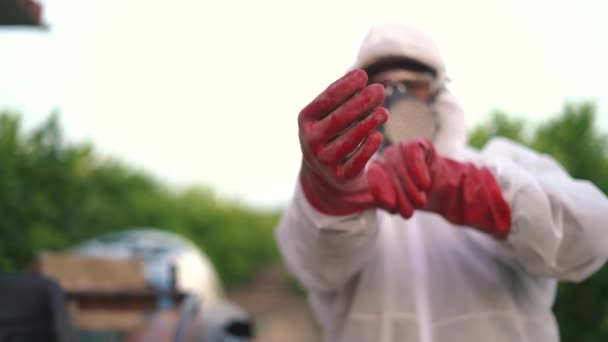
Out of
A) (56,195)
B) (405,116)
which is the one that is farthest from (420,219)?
(56,195)

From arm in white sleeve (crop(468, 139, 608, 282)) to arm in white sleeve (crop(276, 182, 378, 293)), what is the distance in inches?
14.8

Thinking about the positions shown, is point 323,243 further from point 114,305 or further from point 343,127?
point 114,305

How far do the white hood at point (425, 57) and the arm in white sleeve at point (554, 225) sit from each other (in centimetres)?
24

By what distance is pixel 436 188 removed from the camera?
1490 mm

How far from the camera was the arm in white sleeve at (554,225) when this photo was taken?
158 centimetres

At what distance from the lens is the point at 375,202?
1483 millimetres

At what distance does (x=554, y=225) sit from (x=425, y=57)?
0.61m

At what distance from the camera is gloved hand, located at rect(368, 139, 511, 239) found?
4.76 feet

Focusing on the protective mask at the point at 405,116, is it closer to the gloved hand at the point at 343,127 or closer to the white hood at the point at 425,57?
the white hood at the point at 425,57

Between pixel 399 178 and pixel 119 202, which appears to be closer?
pixel 399 178

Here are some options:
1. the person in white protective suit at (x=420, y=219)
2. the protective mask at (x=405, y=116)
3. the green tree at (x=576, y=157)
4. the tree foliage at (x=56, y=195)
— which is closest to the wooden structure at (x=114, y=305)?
the tree foliage at (x=56, y=195)

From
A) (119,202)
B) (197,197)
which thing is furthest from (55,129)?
(197,197)

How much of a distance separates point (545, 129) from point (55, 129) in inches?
139

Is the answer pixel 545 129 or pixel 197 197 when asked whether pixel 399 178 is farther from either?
pixel 197 197
